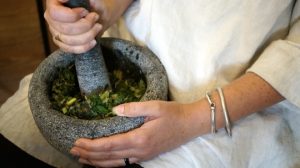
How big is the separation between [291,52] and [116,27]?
40cm

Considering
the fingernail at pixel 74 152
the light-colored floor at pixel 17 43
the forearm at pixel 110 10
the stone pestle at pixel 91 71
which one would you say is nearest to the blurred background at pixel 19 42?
the light-colored floor at pixel 17 43

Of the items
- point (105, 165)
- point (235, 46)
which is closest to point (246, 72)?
point (235, 46)

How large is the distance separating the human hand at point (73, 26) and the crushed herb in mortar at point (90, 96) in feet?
0.32

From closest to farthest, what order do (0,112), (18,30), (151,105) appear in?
1. (151,105)
2. (0,112)
3. (18,30)

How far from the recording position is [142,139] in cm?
69

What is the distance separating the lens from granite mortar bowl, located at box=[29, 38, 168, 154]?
0.68m

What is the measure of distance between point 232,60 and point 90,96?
0.91 ft

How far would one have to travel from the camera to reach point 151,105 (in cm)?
69

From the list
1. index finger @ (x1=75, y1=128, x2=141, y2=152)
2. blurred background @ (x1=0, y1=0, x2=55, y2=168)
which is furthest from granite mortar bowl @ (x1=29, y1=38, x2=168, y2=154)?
blurred background @ (x1=0, y1=0, x2=55, y2=168)

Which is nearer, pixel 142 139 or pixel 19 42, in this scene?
pixel 142 139

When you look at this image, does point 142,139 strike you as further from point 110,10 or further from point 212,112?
point 110,10

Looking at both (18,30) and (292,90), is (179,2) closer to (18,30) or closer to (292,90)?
(292,90)

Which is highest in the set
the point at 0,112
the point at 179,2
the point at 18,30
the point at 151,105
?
the point at 179,2

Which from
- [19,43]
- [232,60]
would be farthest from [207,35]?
[19,43]
